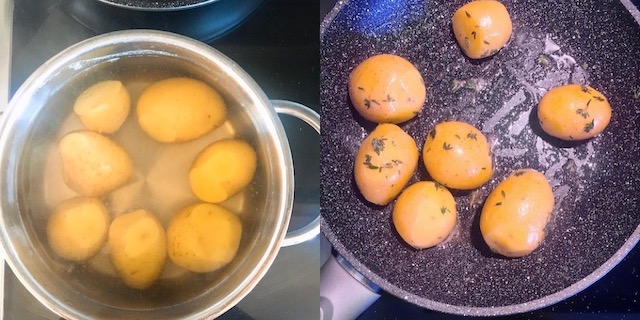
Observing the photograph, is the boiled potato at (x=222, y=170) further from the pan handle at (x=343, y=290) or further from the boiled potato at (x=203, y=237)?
the pan handle at (x=343, y=290)

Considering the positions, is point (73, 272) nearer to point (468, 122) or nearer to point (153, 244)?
point (153, 244)

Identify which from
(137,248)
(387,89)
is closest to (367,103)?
(387,89)

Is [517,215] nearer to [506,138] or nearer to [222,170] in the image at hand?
[506,138]

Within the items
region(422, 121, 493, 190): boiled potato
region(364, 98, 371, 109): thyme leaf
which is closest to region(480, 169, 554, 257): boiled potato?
region(422, 121, 493, 190): boiled potato

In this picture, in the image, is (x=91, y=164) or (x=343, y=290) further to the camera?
(x=343, y=290)

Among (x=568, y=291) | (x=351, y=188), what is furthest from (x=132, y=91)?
(x=568, y=291)

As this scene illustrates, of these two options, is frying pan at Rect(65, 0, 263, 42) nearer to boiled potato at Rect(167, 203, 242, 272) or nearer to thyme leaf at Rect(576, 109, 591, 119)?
boiled potato at Rect(167, 203, 242, 272)

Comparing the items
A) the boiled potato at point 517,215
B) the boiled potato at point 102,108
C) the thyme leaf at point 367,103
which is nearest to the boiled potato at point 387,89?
the thyme leaf at point 367,103
